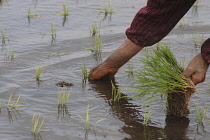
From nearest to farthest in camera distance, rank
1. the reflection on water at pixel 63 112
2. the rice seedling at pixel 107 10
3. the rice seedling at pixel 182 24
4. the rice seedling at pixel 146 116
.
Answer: the rice seedling at pixel 146 116, the reflection on water at pixel 63 112, the rice seedling at pixel 182 24, the rice seedling at pixel 107 10

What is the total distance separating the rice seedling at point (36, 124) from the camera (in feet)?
11.8

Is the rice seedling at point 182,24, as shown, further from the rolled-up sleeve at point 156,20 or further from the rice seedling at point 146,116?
the rice seedling at point 146,116

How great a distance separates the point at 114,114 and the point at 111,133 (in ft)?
1.30

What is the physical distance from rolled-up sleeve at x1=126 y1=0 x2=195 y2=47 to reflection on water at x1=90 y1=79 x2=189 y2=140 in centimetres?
54

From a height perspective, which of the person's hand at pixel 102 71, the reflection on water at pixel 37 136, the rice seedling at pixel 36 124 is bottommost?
the reflection on water at pixel 37 136

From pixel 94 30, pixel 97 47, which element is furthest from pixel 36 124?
pixel 94 30

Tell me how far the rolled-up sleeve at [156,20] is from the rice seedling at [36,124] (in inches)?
37.1

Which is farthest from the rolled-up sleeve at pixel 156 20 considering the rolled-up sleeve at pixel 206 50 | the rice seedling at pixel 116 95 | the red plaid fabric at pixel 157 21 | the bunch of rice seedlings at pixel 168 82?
the rice seedling at pixel 116 95

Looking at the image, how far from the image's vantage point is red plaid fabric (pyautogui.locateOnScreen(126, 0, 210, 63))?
373cm

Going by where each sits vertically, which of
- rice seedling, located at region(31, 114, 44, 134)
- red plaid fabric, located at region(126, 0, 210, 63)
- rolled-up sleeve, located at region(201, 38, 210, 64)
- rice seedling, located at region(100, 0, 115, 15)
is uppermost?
red plaid fabric, located at region(126, 0, 210, 63)

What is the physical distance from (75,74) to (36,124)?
149 cm

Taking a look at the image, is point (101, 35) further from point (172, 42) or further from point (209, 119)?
point (209, 119)

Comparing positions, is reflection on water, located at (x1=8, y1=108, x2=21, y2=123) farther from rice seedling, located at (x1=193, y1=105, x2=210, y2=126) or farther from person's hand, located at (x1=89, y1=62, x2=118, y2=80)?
rice seedling, located at (x1=193, y1=105, x2=210, y2=126)

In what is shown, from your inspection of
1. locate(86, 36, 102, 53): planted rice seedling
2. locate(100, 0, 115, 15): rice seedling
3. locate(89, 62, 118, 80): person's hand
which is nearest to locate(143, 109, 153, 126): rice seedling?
locate(89, 62, 118, 80): person's hand
